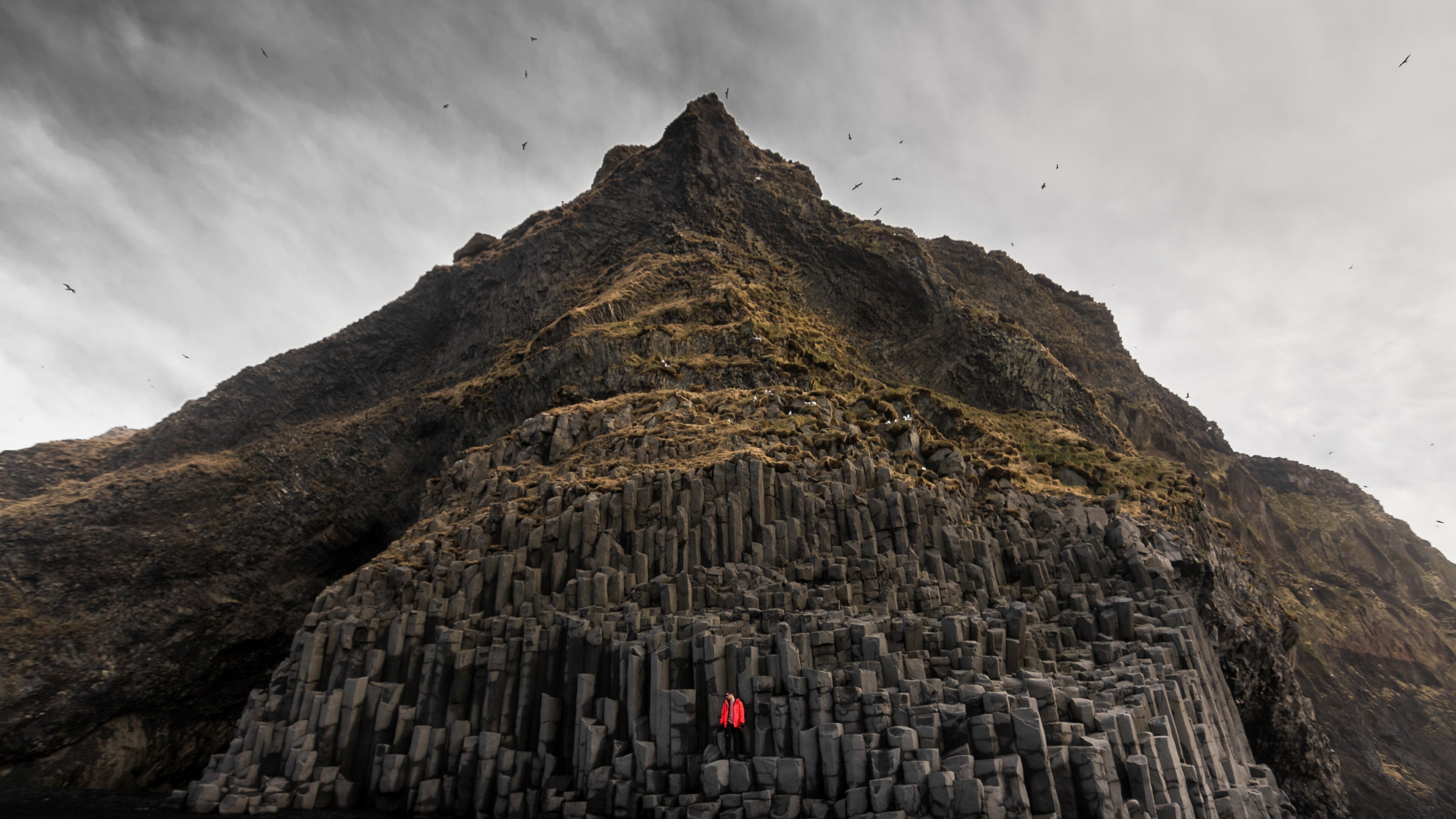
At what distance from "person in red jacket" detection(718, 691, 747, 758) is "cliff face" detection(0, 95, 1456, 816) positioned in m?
0.64

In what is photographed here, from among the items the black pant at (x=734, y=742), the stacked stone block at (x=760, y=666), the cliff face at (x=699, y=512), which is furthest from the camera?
the cliff face at (x=699, y=512)

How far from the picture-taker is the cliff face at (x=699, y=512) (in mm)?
18844

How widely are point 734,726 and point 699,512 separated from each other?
780cm

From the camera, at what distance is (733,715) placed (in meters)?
13.8

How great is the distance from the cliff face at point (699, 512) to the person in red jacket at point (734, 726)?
0.64m

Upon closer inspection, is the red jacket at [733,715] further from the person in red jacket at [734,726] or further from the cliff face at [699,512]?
the cliff face at [699,512]

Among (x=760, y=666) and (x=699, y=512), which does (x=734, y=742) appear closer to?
(x=760, y=666)

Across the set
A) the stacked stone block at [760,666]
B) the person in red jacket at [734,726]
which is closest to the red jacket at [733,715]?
the person in red jacket at [734,726]

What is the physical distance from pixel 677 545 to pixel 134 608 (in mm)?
33050

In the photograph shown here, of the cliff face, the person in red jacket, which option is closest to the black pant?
the person in red jacket

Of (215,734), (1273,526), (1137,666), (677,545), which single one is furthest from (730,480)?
(1273,526)

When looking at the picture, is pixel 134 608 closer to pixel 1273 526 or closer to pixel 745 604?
pixel 745 604

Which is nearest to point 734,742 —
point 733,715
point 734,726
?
point 734,726

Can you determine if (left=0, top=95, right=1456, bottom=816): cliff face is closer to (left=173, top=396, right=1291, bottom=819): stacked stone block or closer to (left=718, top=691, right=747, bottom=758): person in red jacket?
(left=173, top=396, right=1291, bottom=819): stacked stone block
